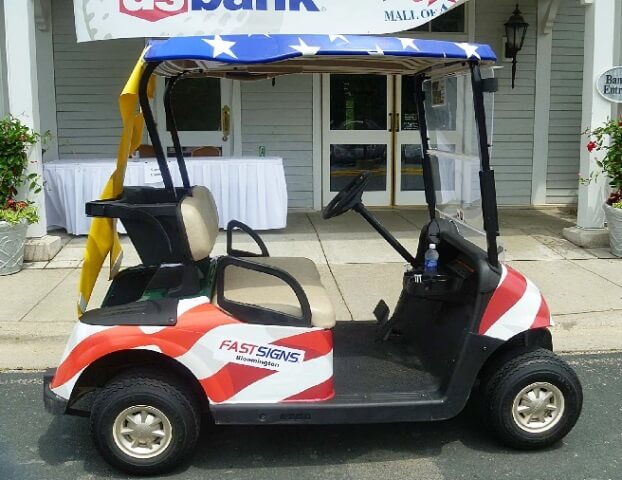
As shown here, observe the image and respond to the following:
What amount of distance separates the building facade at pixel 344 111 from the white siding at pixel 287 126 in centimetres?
1

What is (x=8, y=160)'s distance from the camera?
262 inches

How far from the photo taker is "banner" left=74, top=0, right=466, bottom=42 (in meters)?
7.70

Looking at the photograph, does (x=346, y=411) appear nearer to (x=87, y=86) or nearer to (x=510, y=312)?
(x=510, y=312)

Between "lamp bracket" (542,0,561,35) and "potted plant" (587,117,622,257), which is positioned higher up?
"lamp bracket" (542,0,561,35)

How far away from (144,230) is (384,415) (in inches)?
54.1

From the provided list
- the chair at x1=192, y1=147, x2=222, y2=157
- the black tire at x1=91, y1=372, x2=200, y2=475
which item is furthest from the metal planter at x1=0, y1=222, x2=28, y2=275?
the black tire at x1=91, y1=372, x2=200, y2=475

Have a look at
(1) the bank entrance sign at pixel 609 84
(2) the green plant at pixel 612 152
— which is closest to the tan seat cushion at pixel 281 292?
(2) the green plant at pixel 612 152

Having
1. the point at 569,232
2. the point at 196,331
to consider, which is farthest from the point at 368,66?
the point at 569,232

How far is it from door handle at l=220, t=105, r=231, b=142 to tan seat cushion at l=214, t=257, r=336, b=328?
5909 mm

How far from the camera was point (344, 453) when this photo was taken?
339 cm

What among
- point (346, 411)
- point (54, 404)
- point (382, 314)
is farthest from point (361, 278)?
point (54, 404)

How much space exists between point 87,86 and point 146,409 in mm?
7368

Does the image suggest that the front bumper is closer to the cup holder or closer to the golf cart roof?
the golf cart roof

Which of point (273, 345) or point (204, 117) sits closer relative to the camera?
point (273, 345)
